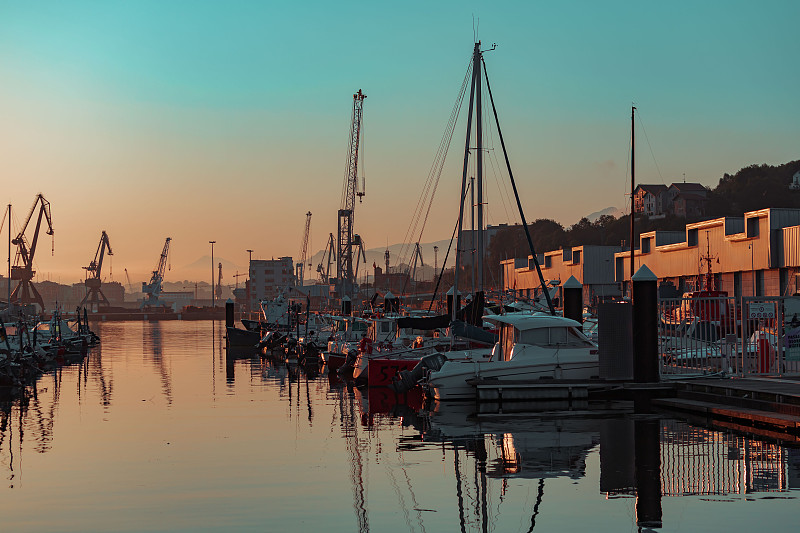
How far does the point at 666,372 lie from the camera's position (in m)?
33.0

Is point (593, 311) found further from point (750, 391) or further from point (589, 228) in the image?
point (589, 228)

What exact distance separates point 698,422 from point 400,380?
42.8ft

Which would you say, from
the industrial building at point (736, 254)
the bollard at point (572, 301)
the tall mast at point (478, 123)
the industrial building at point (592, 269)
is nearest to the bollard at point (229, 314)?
the industrial building at point (592, 269)

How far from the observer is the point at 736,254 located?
266 ft

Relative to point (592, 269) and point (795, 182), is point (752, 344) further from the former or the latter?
point (795, 182)

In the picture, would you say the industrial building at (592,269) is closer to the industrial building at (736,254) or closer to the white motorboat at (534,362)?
the industrial building at (736,254)

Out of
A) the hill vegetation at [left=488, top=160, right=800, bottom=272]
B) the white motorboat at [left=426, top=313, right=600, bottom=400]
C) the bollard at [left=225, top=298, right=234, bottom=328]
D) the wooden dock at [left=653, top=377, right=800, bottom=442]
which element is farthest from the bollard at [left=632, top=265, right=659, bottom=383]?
the hill vegetation at [left=488, top=160, right=800, bottom=272]

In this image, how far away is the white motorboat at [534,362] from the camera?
31219 millimetres

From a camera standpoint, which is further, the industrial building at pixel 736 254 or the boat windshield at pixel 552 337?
the industrial building at pixel 736 254

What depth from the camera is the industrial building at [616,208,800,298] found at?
74562 millimetres

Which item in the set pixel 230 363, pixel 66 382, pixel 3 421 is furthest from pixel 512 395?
pixel 230 363

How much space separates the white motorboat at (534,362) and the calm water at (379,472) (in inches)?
59.8

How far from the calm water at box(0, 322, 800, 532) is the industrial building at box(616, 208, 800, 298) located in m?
48.6

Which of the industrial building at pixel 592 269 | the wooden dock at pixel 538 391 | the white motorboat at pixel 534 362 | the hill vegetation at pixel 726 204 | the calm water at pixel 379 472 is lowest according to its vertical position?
the calm water at pixel 379 472
